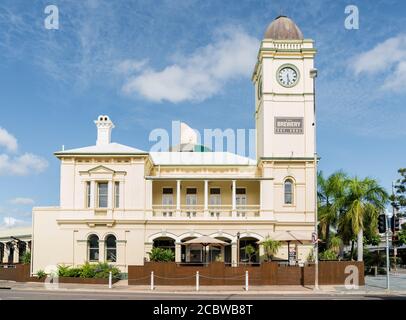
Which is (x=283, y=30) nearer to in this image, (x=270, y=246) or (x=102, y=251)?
(x=270, y=246)

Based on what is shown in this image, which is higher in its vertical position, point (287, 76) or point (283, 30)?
point (283, 30)

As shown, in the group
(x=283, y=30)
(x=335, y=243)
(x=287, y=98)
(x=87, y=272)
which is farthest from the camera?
(x=283, y=30)

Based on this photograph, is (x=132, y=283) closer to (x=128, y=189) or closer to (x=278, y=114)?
(x=128, y=189)

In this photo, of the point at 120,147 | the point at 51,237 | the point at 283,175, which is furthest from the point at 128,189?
the point at 283,175

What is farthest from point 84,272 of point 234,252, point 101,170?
point 234,252

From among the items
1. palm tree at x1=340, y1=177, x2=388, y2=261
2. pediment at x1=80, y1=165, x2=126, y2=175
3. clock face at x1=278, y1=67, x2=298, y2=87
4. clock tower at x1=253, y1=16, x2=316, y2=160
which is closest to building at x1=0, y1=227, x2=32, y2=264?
pediment at x1=80, y1=165, x2=126, y2=175

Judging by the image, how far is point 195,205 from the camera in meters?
41.4

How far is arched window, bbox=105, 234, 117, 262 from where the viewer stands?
3928cm

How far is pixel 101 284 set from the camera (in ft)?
102

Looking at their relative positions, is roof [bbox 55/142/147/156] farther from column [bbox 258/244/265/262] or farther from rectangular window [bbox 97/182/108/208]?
column [bbox 258/244/265/262]

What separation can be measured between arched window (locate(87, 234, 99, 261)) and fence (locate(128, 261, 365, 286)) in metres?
9.37

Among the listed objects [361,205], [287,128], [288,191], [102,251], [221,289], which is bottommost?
[221,289]

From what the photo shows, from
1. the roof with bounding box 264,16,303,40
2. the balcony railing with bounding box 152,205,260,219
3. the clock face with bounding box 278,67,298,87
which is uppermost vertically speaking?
the roof with bounding box 264,16,303,40

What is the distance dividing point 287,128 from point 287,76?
4.15 m
